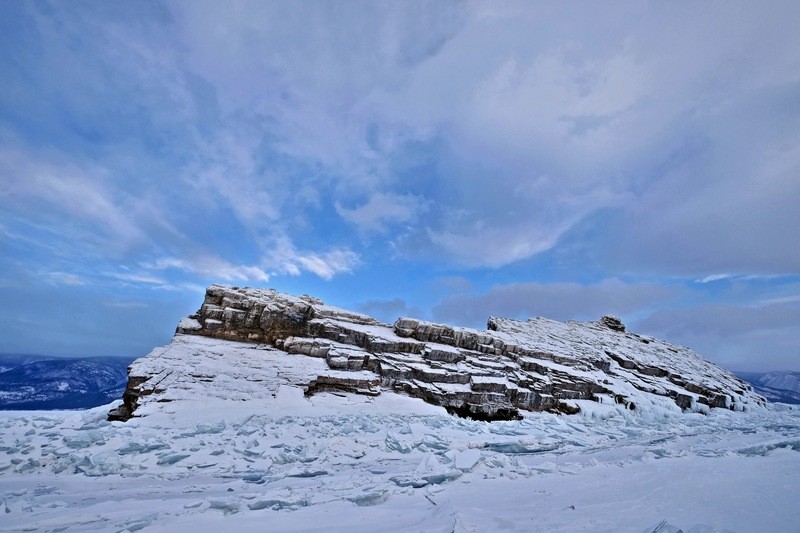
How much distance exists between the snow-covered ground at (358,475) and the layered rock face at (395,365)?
250 cm

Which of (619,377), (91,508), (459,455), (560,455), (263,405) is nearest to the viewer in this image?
(91,508)

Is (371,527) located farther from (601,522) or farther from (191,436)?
(191,436)

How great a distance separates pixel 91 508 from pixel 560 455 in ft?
39.4

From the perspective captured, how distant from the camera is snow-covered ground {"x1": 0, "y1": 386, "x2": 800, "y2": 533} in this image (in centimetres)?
492

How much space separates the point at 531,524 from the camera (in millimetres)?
4656

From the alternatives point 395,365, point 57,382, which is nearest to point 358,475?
point 395,365

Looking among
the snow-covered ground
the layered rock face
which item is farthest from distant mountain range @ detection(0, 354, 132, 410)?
the snow-covered ground

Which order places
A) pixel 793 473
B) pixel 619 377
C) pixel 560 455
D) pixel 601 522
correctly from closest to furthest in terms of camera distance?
pixel 601 522 < pixel 793 473 < pixel 560 455 < pixel 619 377

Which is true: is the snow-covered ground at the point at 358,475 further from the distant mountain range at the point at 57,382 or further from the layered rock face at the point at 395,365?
the distant mountain range at the point at 57,382

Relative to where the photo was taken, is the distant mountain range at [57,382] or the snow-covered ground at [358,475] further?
the distant mountain range at [57,382]

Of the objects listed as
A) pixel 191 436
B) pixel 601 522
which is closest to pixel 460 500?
pixel 601 522

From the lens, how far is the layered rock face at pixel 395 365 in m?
15.9

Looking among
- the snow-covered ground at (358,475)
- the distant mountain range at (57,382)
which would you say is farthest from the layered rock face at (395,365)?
the distant mountain range at (57,382)

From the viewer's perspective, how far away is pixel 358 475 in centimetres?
A: 812
